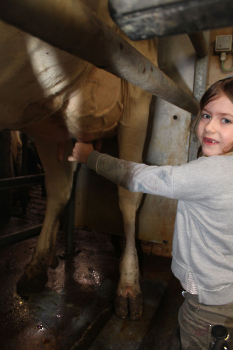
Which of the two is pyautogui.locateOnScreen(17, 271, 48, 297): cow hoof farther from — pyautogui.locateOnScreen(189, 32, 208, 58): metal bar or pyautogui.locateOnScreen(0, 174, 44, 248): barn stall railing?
pyautogui.locateOnScreen(189, 32, 208, 58): metal bar

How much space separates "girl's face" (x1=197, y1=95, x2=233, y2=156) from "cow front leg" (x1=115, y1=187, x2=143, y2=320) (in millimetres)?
897

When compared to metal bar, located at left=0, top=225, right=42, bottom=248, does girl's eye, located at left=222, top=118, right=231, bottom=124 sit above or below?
above

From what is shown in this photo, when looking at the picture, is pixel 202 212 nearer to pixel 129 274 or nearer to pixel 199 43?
pixel 129 274

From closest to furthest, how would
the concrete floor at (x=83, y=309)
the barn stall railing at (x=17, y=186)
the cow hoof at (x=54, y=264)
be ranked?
the concrete floor at (x=83, y=309) → the barn stall railing at (x=17, y=186) → the cow hoof at (x=54, y=264)

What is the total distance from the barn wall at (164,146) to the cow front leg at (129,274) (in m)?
0.48

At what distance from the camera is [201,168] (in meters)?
0.71

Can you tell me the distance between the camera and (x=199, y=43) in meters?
1.58

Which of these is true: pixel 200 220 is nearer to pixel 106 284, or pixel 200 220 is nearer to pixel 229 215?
pixel 229 215

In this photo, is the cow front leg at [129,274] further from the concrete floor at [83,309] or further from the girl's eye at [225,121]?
the girl's eye at [225,121]

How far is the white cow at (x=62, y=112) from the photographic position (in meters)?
0.66

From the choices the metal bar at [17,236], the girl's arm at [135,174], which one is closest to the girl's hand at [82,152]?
the girl's arm at [135,174]

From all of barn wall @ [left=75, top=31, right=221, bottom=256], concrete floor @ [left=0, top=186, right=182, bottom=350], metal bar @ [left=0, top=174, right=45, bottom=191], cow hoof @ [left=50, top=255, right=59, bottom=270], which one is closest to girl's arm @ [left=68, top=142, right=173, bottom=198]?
concrete floor @ [left=0, top=186, right=182, bottom=350]

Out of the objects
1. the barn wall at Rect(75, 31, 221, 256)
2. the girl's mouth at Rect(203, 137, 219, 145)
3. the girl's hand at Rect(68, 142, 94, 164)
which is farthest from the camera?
the barn wall at Rect(75, 31, 221, 256)

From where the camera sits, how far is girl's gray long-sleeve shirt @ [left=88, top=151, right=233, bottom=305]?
709 millimetres
